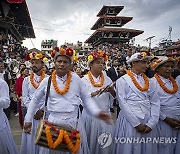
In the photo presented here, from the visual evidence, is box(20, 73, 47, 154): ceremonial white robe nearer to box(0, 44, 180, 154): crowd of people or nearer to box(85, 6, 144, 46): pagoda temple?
box(0, 44, 180, 154): crowd of people

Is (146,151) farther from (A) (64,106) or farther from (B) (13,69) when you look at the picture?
(B) (13,69)

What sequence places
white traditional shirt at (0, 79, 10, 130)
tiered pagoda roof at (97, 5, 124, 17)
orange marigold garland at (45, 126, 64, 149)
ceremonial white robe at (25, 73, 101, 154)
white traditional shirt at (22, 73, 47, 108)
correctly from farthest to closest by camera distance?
tiered pagoda roof at (97, 5, 124, 17), white traditional shirt at (22, 73, 47, 108), white traditional shirt at (0, 79, 10, 130), ceremonial white robe at (25, 73, 101, 154), orange marigold garland at (45, 126, 64, 149)

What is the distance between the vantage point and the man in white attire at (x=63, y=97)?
324 cm

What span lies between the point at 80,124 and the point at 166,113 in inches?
57.6

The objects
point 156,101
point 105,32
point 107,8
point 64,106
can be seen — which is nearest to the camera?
point 64,106

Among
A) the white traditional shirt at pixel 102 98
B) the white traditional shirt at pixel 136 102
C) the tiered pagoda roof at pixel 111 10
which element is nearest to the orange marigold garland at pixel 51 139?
the white traditional shirt at pixel 136 102

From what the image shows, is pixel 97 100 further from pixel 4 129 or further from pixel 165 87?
pixel 4 129

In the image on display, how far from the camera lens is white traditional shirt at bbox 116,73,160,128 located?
3.71m

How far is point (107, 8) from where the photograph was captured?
57469 millimetres

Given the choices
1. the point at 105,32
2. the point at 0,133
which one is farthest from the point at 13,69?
the point at 105,32

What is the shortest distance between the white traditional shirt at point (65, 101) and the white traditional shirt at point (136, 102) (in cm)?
69

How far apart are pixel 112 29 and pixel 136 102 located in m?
47.7

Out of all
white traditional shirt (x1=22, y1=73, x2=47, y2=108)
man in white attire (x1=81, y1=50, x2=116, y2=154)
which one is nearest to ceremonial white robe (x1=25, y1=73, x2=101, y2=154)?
man in white attire (x1=81, y1=50, x2=116, y2=154)

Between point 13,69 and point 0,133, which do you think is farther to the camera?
point 13,69
